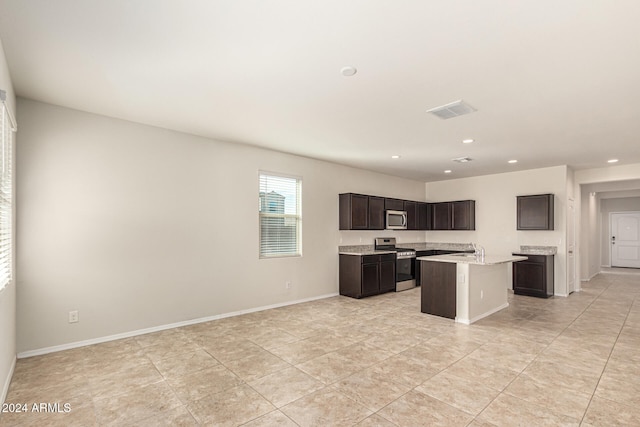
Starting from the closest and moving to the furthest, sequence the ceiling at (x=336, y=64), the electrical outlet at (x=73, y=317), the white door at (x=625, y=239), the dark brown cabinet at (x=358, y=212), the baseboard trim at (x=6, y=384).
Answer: the ceiling at (x=336, y=64), the baseboard trim at (x=6, y=384), the electrical outlet at (x=73, y=317), the dark brown cabinet at (x=358, y=212), the white door at (x=625, y=239)

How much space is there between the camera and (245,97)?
10.6 ft

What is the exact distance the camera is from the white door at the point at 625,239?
1095 centimetres

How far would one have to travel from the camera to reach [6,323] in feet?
8.97

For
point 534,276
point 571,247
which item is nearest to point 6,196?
point 534,276

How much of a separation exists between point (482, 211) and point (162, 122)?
6.82 meters

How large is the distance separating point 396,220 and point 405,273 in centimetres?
119

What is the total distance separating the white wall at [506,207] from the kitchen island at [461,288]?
224 centimetres

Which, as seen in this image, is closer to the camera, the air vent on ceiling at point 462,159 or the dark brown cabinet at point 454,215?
the air vent on ceiling at point 462,159

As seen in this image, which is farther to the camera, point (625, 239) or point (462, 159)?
point (625, 239)

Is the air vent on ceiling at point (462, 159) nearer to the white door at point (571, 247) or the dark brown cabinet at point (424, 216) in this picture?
the dark brown cabinet at point (424, 216)

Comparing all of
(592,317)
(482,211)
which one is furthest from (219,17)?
(482,211)

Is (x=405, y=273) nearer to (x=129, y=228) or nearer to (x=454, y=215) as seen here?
(x=454, y=215)

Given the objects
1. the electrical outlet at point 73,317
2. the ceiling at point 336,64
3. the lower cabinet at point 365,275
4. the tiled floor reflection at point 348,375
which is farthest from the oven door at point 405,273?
the electrical outlet at point 73,317

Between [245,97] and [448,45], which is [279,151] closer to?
[245,97]
